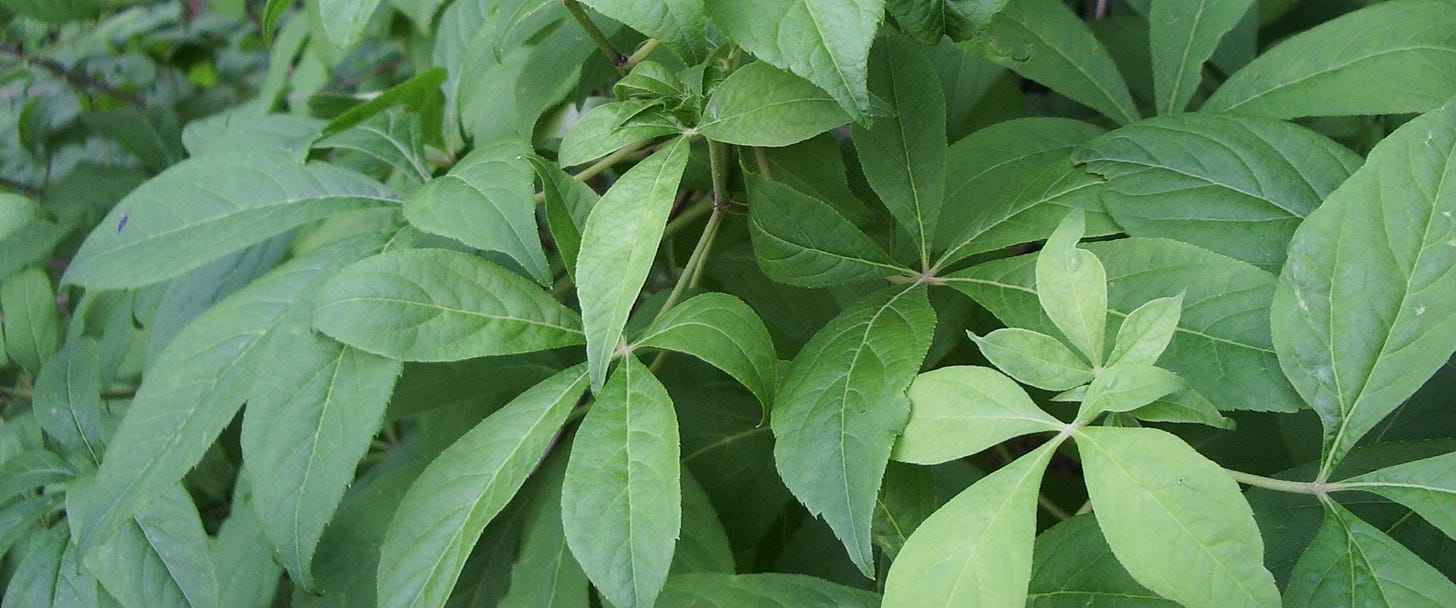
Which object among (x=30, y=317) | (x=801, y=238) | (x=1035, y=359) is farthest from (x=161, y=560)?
(x=1035, y=359)

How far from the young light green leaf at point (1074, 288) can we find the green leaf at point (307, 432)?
405mm

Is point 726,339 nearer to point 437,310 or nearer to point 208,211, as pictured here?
point 437,310

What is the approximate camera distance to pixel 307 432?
1.97ft

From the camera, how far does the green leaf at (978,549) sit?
45 cm

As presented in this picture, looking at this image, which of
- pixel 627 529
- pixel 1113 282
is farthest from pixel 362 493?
pixel 1113 282

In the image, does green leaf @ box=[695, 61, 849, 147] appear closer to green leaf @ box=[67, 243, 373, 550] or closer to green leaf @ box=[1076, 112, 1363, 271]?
green leaf @ box=[1076, 112, 1363, 271]

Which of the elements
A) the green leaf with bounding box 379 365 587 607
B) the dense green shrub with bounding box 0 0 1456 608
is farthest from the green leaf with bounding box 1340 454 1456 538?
the green leaf with bounding box 379 365 587 607

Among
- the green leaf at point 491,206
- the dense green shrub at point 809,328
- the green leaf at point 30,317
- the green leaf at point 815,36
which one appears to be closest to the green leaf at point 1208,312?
the dense green shrub at point 809,328

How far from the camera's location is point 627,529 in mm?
509

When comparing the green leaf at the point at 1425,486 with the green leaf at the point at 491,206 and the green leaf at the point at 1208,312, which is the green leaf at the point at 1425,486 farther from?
the green leaf at the point at 491,206

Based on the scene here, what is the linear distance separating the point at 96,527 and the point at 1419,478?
819mm

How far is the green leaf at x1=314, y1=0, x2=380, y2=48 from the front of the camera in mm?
580

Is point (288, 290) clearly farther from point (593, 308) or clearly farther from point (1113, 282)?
point (1113, 282)

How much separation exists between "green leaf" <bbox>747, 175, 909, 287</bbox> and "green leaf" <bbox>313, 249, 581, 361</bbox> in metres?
0.14
